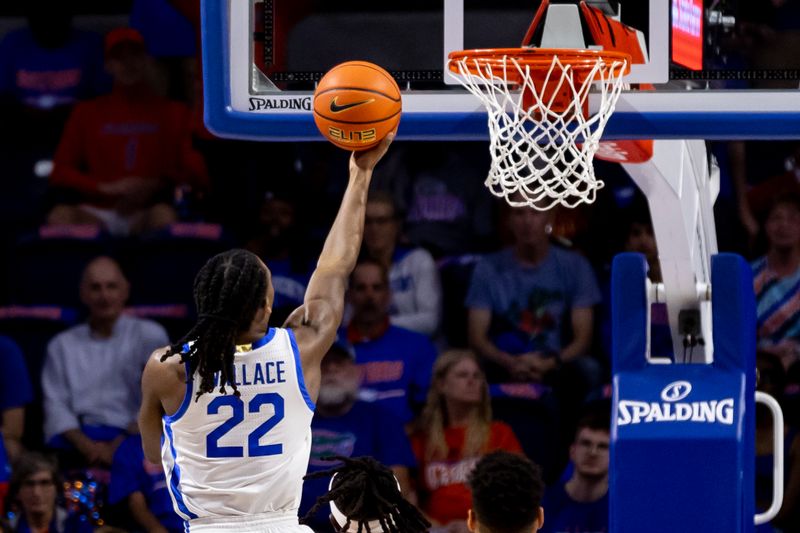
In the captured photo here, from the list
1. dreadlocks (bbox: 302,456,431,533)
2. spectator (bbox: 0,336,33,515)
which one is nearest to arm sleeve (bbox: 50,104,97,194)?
spectator (bbox: 0,336,33,515)

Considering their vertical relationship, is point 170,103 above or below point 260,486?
above

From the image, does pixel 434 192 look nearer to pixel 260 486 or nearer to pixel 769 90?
pixel 769 90

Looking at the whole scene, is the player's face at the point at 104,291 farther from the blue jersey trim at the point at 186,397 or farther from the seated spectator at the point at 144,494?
the blue jersey trim at the point at 186,397

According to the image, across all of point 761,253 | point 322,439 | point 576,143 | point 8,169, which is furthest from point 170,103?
point 576,143

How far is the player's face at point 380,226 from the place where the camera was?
7.56 metres

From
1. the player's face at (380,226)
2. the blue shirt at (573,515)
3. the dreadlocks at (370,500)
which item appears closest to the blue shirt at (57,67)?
the player's face at (380,226)

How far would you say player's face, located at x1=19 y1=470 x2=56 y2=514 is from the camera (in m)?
6.72

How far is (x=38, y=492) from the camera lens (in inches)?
264

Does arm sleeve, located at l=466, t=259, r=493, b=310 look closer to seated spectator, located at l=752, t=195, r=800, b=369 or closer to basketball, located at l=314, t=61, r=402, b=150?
seated spectator, located at l=752, t=195, r=800, b=369

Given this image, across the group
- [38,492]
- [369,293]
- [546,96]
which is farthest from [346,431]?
[546,96]

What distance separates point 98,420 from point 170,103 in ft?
6.40

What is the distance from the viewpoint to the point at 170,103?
8.15 metres

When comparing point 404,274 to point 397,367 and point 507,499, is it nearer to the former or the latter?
point 397,367

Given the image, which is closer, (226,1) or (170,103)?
(226,1)
